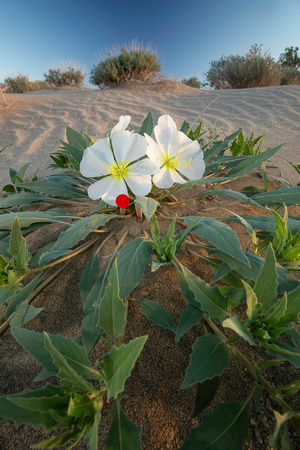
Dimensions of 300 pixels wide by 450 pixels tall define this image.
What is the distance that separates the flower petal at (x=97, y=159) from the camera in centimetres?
106

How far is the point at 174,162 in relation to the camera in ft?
4.00

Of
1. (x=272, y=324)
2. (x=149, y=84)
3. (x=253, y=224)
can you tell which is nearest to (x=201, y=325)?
(x=272, y=324)

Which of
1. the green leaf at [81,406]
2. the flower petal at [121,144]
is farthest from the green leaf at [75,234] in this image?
the green leaf at [81,406]

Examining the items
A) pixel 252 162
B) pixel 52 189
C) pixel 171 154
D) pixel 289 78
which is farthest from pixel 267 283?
pixel 289 78

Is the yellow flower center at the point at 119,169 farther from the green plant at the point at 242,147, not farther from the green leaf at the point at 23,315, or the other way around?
the green plant at the point at 242,147

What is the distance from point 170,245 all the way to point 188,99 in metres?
5.26

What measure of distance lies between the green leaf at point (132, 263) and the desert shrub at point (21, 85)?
9830 millimetres

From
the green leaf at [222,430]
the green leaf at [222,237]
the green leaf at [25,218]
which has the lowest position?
the green leaf at [222,430]

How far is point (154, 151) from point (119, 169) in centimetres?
20

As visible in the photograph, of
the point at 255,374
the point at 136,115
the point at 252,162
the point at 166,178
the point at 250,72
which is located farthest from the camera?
the point at 250,72

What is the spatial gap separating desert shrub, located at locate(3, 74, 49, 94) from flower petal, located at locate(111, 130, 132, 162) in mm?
9506

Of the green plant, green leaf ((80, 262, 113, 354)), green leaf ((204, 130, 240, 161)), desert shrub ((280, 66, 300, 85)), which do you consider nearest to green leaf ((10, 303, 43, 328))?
green leaf ((80, 262, 113, 354))

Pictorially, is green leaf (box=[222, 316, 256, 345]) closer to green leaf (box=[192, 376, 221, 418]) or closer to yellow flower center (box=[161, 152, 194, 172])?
green leaf (box=[192, 376, 221, 418])

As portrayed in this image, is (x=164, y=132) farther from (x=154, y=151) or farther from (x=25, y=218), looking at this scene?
(x=25, y=218)
